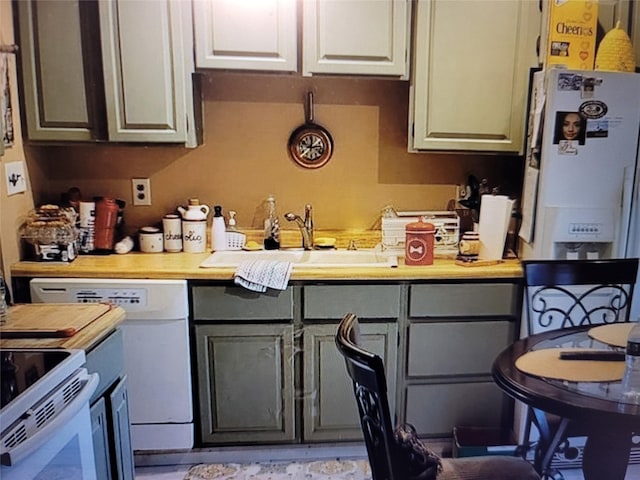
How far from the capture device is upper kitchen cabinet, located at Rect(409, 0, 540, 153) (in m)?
2.33

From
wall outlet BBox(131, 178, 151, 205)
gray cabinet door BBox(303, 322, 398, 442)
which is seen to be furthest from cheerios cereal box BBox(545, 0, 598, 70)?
wall outlet BBox(131, 178, 151, 205)

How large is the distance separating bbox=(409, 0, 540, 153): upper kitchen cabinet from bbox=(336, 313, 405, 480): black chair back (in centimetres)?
128

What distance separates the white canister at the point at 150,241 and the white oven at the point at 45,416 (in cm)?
113

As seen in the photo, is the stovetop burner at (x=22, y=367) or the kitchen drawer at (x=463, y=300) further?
the kitchen drawer at (x=463, y=300)

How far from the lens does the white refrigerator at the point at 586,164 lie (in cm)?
215

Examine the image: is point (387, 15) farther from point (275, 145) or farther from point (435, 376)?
point (435, 376)

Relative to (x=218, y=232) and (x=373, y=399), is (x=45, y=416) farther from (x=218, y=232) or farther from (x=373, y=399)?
(x=218, y=232)

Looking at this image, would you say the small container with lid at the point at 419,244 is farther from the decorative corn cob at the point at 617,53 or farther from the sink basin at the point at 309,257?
the decorative corn cob at the point at 617,53

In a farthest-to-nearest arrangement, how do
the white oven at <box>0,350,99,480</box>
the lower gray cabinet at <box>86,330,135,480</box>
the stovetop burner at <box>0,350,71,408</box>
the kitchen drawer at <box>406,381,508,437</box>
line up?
the kitchen drawer at <box>406,381,508,437</box>, the lower gray cabinet at <box>86,330,135,480</box>, the stovetop burner at <box>0,350,71,408</box>, the white oven at <box>0,350,99,480</box>

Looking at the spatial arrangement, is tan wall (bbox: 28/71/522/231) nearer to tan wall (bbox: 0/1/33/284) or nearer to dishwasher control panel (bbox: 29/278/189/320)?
tan wall (bbox: 0/1/33/284)

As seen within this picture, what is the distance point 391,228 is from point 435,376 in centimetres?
70

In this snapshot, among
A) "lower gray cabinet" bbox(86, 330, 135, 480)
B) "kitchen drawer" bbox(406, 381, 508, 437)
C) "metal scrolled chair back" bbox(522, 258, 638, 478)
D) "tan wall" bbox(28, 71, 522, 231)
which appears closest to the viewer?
"lower gray cabinet" bbox(86, 330, 135, 480)

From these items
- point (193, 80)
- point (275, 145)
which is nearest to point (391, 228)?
point (275, 145)

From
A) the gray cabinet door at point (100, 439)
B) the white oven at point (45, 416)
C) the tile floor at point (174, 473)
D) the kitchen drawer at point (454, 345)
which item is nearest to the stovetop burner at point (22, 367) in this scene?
the white oven at point (45, 416)
